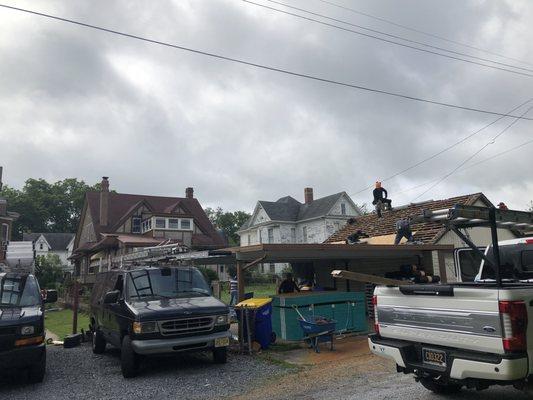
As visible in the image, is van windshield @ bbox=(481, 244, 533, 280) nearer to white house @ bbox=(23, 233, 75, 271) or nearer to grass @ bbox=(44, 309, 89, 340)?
grass @ bbox=(44, 309, 89, 340)

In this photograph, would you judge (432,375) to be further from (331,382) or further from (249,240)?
(249,240)

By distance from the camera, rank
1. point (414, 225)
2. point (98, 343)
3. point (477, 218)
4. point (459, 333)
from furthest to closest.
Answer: point (414, 225)
point (98, 343)
point (477, 218)
point (459, 333)

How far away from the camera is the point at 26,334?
23.7ft

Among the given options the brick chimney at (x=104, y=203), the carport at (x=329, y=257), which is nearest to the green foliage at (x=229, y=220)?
the brick chimney at (x=104, y=203)

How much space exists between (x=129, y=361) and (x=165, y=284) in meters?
1.75

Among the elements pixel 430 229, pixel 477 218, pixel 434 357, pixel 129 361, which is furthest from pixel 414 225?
pixel 434 357

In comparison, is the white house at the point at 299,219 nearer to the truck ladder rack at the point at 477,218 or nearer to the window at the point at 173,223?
the window at the point at 173,223

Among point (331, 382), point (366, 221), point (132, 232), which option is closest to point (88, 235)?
point (132, 232)

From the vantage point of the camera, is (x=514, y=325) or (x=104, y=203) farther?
(x=104, y=203)

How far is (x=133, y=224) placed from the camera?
38.2 m

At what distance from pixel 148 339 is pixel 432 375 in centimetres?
483

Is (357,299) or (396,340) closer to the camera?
(396,340)

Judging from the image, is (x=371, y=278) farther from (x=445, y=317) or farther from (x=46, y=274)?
(x=46, y=274)

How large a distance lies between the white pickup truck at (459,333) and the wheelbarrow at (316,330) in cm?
408
